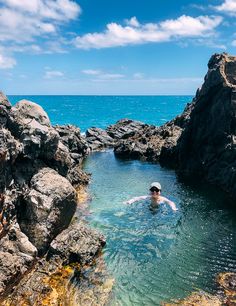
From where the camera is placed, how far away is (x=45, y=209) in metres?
26.6

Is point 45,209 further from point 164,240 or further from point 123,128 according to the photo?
point 123,128

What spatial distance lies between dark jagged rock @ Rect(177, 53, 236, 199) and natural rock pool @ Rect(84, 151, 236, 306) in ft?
13.4

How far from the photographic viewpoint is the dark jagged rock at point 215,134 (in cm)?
4822

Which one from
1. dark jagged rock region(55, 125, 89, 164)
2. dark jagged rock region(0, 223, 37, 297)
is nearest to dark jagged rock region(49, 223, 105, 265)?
dark jagged rock region(0, 223, 37, 297)

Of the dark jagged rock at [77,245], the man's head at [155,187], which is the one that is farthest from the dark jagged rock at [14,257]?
the man's head at [155,187]

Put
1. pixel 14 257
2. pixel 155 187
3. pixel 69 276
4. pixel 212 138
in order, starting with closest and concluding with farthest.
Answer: pixel 14 257, pixel 69 276, pixel 155 187, pixel 212 138

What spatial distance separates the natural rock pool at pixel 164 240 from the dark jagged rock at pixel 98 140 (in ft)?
133

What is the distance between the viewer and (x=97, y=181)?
5225 centimetres

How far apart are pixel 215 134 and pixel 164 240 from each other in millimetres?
27218

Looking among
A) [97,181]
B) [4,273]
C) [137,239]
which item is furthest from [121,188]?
[4,273]

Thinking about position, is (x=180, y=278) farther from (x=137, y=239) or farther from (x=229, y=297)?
(x=137, y=239)

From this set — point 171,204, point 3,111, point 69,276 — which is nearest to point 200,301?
point 69,276

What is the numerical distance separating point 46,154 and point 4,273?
12.0m

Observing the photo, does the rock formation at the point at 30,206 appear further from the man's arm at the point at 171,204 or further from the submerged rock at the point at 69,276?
the man's arm at the point at 171,204
